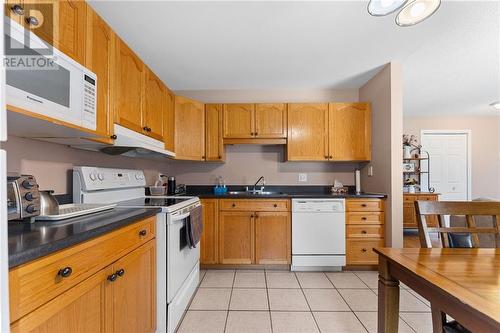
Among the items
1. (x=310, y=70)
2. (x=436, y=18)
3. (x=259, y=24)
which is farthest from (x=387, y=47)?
(x=259, y=24)

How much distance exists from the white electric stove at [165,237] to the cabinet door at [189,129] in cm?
86

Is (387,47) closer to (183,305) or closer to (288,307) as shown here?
(288,307)

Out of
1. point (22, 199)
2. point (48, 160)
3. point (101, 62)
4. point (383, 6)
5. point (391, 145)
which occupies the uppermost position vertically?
point (383, 6)

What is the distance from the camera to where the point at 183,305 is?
1.83m

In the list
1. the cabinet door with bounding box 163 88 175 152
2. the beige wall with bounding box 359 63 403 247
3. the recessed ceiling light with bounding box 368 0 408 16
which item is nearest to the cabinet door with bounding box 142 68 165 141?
the cabinet door with bounding box 163 88 175 152

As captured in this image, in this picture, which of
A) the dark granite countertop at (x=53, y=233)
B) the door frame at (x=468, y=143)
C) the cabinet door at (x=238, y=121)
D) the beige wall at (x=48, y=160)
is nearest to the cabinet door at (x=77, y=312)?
the dark granite countertop at (x=53, y=233)

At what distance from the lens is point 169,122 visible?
8.60ft

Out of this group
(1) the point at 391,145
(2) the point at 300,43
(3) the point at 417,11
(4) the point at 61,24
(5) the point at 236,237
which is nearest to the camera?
(4) the point at 61,24

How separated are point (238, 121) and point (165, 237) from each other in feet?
5.96

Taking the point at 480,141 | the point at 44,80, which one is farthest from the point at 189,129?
the point at 480,141

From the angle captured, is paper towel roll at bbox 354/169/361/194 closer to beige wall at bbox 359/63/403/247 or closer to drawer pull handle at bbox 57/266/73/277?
beige wall at bbox 359/63/403/247

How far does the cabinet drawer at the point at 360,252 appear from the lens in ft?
8.73

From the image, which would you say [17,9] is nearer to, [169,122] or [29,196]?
[29,196]

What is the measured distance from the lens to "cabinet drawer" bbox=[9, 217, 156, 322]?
64cm
